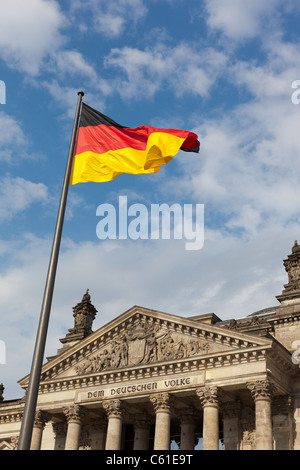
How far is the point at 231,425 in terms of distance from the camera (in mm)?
41125

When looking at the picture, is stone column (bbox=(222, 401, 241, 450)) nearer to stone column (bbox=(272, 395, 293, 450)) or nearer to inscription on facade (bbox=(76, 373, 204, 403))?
stone column (bbox=(272, 395, 293, 450))

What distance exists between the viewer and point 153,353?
4272 centimetres

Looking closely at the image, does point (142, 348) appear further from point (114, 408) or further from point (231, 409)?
point (231, 409)

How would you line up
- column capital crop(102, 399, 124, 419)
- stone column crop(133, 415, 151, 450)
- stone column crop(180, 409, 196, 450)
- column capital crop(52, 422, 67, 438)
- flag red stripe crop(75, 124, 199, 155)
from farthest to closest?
column capital crop(52, 422, 67, 438), stone column crop(133, 415, 151, 450), column capital crop(102, 399, 124, 419), stone column crop(180, 409, 196, 450), flag red stripe crop(75, 124, 199, 155)

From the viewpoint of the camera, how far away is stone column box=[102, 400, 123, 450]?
4153 cm

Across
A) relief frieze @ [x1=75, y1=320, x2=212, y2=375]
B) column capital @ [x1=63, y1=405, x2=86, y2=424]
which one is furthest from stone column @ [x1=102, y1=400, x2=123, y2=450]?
relief frieze @ [x1=75, y1=320, x2=212, y2=375]

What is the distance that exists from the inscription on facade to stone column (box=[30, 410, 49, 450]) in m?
3.59

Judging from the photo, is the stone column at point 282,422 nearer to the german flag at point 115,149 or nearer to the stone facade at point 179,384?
the stone facade at point 179,384

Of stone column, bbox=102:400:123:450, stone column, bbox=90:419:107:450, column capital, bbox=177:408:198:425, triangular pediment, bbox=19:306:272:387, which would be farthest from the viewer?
stone column, bbox=90:419:107:450

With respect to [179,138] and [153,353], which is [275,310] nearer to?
[153,353]

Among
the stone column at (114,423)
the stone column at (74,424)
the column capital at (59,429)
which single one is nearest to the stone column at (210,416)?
the stone column at (114,423)

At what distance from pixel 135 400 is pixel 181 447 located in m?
4.80
